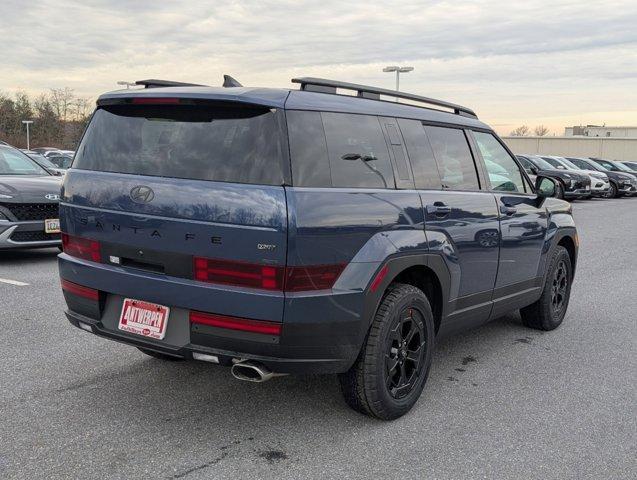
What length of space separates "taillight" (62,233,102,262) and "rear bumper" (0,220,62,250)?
4.75 metres

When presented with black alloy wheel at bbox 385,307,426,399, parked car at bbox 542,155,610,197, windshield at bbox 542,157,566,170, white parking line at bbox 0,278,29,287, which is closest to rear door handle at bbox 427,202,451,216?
black alloy wheel at bbox 385,307,426,399

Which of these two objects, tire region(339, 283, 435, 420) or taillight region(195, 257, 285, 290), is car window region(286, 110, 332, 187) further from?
tire region(339, 283, 435, 420)

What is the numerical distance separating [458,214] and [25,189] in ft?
20.1

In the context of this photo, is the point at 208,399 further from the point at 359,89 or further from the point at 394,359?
the point at 359,89

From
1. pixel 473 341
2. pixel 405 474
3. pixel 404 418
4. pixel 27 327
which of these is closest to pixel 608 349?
pixel 473 341

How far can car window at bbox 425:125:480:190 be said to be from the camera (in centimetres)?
423

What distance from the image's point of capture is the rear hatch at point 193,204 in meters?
3.06

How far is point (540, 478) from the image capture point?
3.12m

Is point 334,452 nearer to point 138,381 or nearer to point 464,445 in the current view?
point 464,445

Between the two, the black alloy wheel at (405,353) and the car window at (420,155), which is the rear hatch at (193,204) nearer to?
the black alloy wheel at (405,353)

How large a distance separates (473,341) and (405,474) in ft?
8.26

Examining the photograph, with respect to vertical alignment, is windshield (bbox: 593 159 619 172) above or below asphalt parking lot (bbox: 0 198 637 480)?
above

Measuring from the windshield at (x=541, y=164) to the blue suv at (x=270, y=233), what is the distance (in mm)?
21734

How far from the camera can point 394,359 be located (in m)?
3.70
